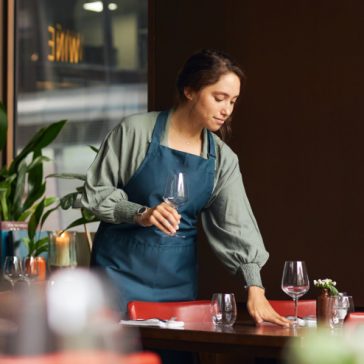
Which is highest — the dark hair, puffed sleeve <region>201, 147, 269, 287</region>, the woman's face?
the dark hair

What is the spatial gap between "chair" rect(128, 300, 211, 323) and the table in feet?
1.14

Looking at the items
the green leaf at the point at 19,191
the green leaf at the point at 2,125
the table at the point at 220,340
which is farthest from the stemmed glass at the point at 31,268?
the green leaf at the point at 2,125

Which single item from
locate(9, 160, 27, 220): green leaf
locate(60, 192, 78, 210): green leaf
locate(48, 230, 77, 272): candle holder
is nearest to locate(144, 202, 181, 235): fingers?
locate(60, 192, 78, 210): green leaf

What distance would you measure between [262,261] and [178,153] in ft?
1.45

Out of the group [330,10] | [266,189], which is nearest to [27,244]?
[266,189]

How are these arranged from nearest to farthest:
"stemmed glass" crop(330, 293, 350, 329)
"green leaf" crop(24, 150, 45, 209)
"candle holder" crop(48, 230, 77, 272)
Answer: "stemmed glass" crop(330, 293, 350, 329), "candle holder" crop(48, 230, 77, 272), "green leaf" crop(24, 150, 45, 209)

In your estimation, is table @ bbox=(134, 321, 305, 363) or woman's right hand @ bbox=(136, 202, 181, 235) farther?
woman's right hand @ bbox=(136, 202, 181, 235)

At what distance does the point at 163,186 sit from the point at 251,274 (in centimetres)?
39

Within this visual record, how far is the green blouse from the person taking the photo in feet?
9.05

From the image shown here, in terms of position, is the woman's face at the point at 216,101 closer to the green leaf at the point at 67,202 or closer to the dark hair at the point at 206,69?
the dark hair at the point at 206,69

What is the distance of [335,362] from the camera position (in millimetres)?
457

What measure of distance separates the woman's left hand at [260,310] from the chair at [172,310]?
17cm

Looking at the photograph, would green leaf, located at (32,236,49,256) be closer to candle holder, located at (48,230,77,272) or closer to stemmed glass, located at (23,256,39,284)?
candle holder, located at (48,230,77,272)

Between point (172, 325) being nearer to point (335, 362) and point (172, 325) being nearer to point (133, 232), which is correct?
point (133, 232)
